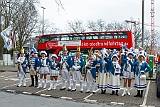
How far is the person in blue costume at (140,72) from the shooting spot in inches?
434

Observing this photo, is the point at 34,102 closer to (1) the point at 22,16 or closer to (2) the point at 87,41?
(2) the point at 87,41

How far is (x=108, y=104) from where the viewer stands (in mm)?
9836

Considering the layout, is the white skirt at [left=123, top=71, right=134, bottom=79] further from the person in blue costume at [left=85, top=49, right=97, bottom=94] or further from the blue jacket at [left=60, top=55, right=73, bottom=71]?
the blue jacket at [left=60, top=55, right=73, bottom=71]

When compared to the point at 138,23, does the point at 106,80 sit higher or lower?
lower

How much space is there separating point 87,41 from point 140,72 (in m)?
17.0

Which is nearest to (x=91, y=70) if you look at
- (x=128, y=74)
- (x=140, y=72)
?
(x=128, y=74)

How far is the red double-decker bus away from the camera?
86.0 ft

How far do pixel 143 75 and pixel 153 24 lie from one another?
56331mm

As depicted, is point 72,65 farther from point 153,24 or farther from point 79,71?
point 153,24

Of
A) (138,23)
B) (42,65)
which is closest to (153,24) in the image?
(138,23)

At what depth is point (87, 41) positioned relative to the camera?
27844mm

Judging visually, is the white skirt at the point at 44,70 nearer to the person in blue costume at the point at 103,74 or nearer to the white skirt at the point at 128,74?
the person in blue costume at the point at 103,74

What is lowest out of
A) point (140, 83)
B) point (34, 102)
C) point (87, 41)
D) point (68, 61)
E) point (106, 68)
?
point (34, 102)

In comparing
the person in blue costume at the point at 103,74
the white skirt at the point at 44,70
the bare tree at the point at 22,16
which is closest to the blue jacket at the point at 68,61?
the white skirt at the point at 44,70
